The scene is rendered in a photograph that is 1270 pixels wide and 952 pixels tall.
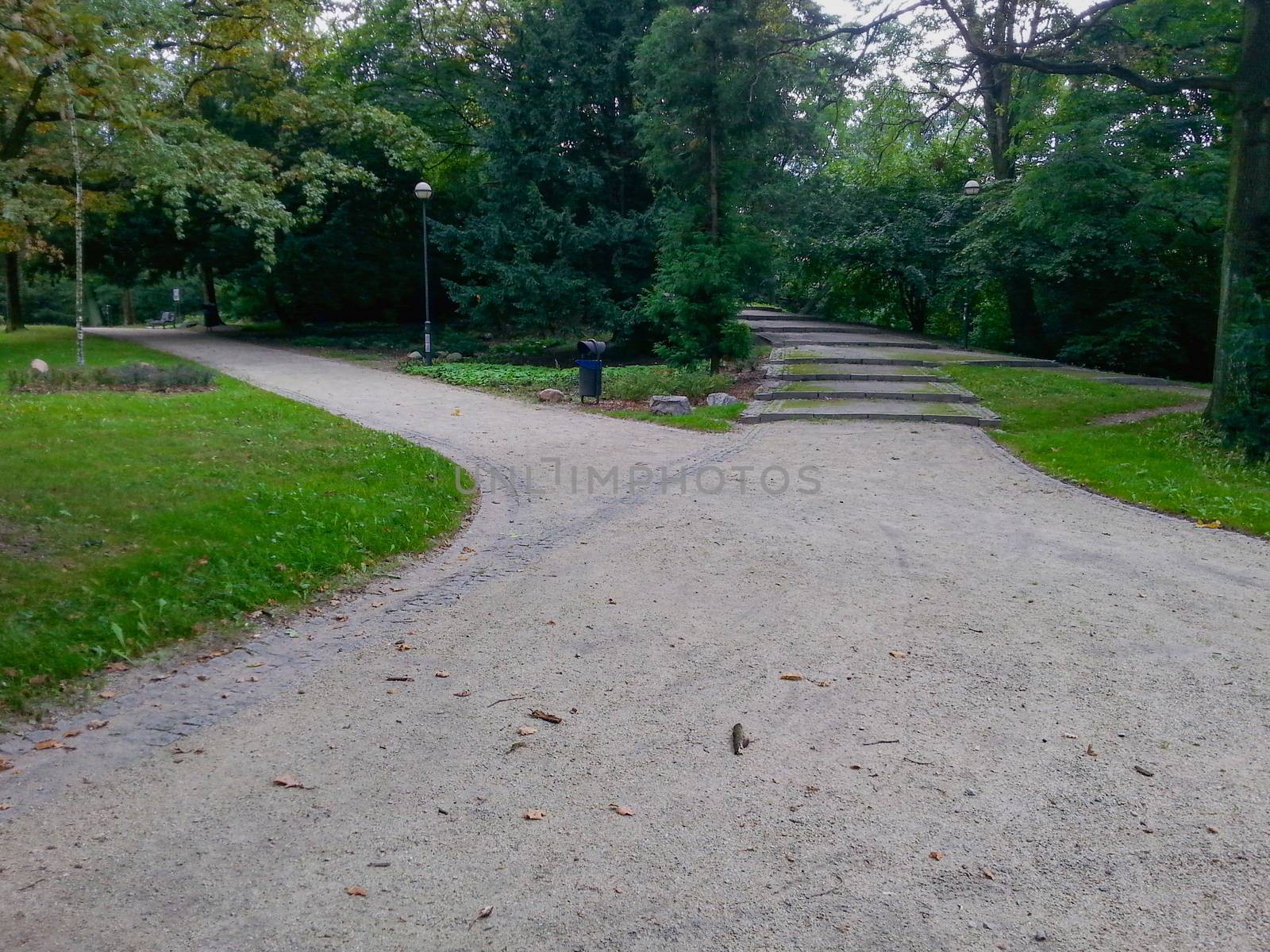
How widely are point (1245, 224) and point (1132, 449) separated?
3.01 metres

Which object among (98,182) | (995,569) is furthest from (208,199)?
(995,569)

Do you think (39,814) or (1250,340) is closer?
(39,814)

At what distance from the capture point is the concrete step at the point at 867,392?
48.4 feet

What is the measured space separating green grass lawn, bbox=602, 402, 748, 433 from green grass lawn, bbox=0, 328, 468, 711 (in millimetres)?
3960

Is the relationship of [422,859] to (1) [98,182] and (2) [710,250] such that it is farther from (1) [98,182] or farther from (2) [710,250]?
(1) [98,182]

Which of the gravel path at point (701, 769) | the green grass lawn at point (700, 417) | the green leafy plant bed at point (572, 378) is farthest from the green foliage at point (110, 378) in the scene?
the gravel path at point (701, 769)

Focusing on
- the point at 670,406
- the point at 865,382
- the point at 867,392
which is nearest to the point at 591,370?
Answer: the point at 670,406

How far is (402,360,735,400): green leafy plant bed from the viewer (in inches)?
621

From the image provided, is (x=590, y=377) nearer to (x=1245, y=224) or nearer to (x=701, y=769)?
(x=1245, y=224)

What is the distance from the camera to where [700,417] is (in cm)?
1348

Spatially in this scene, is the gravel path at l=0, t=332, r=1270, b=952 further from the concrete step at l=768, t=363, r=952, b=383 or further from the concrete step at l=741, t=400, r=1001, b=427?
the concrete step at l=768, t=363, r=952, b=383

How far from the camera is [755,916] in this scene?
277 centimetres

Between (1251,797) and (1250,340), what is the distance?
27.2 ft

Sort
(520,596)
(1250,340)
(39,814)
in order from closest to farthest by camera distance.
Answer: (39,814), (520,596), (1250,340)
